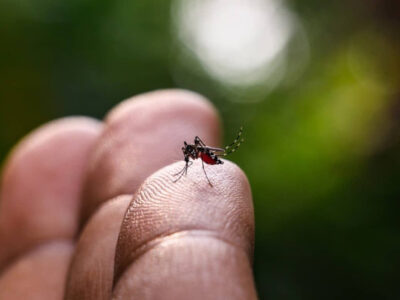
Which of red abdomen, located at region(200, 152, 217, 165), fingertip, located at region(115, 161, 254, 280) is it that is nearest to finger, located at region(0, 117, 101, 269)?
red abdomen, located at region(200, 152, 217, 165)

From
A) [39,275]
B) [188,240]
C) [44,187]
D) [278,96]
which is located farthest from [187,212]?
[278,96]

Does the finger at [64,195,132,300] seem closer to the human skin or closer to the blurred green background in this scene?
the human skin

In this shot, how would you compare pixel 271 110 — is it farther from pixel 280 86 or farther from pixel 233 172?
pixel 233 172

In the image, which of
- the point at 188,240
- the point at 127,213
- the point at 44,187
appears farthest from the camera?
the point at 44,187

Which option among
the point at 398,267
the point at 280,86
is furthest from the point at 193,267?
the point at 280,86

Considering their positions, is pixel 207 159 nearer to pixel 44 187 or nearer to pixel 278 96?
pixel 44 187

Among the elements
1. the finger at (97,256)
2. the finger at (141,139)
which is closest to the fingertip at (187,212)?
the finger at (97,256)

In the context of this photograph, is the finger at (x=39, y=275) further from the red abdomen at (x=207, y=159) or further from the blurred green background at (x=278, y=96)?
the blurred green background at (x=278, y=96)
